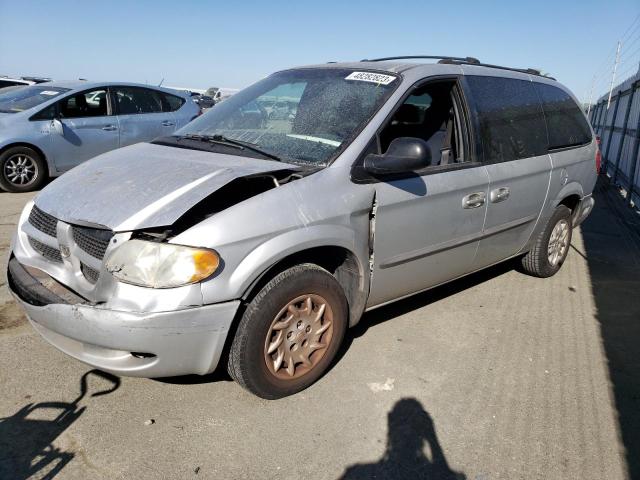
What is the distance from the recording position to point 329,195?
9.20 ft

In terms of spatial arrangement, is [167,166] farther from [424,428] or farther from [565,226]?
[565,226]

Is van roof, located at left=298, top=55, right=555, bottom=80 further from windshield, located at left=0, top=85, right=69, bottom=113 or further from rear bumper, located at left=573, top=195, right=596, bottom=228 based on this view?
windshield, located at left=0, top=85, right=69, bottom=113

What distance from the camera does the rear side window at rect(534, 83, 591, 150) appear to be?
4.51 metres

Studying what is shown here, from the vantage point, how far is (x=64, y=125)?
7.77 metres

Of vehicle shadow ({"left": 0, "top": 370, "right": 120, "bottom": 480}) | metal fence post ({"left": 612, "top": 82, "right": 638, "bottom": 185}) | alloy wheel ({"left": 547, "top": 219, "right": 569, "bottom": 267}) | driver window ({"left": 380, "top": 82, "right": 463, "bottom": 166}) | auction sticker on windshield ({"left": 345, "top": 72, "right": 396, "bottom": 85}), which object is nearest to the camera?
vehicle shadow ({"left": 0, "top": 370, "right": 120, "bottom": 480})

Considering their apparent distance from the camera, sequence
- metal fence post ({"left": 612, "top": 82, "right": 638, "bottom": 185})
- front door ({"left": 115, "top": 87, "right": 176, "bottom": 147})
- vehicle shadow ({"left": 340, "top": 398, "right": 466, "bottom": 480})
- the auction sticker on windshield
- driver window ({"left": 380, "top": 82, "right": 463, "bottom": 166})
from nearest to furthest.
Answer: vehicle shadow ({"left": 340, "top": 398, "right": 466, "bottom": 480})
the auction sticker on windshield
driver window ({"left": 380, "top": 82, "right": 463, "bottom": 166})
front door ({"left": 115, "top": 87, "right": 176, "bottom": 147})
metal fence post ({"left": 612, "top": 82, "right": 638, "bottom": 185})

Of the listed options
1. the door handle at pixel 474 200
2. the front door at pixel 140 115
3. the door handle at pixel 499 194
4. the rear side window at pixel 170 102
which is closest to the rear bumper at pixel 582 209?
the door handle at pixel 499 194

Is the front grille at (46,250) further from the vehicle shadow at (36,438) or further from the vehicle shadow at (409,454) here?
the vehicle shadow at (409,454)

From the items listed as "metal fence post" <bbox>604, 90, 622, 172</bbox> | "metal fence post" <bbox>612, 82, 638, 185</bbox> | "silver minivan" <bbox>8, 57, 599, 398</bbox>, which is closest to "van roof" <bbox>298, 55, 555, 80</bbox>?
"silver minivan" <bbox>8, 57, 599, 398</bbox>

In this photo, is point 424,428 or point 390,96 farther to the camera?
point 390,96

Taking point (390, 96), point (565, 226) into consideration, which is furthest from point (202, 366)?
point (565, 226)

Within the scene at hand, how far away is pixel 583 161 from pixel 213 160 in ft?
11.6

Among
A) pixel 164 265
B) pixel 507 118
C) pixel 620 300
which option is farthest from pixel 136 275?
pixel 620 300

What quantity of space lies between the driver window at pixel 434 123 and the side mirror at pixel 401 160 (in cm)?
74
